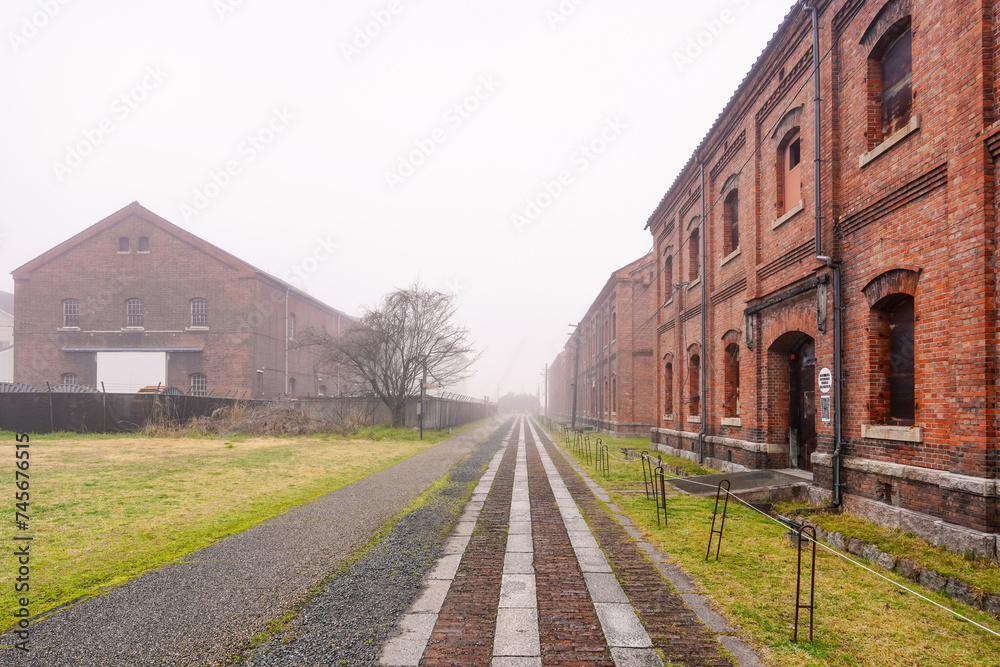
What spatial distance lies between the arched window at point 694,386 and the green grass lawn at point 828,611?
9.83 meters

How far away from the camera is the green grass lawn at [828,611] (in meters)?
3.85

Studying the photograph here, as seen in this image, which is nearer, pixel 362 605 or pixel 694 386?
pixel 362 605

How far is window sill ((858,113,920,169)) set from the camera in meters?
7.38

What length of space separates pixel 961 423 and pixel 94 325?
130 feet

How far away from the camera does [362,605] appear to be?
456 centimetres

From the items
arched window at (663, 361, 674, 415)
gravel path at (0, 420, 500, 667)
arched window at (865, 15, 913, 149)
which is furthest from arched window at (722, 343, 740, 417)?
gravel path at (0, 420, 500, 667)

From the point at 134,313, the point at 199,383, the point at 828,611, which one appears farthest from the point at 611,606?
the point at 134,313

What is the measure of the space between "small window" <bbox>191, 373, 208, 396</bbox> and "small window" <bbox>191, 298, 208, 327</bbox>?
2.98 m

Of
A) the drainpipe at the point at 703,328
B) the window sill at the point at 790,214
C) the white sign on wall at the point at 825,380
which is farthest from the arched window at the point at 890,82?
the drainpipe at the point at 703,328

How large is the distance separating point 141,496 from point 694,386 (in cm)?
1416

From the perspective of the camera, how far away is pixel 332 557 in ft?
19.7

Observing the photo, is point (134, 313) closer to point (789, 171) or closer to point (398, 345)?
point (398, 345)

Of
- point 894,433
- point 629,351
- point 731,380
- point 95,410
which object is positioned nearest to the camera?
point 894,433

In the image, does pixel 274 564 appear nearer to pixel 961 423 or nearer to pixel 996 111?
pixel 961 423
